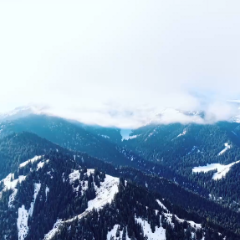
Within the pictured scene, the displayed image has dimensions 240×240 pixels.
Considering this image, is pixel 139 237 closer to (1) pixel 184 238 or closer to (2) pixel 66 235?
(1) pixel 184 238

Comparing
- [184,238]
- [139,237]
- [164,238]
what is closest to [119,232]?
[139,237]

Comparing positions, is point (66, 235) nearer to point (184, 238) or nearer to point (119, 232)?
point (119, 232)

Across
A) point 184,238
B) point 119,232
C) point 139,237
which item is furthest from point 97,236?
point 184,238

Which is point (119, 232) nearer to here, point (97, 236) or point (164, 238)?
point (97, 236)

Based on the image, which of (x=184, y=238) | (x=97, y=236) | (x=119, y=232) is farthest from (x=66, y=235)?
(x=184, y=238)

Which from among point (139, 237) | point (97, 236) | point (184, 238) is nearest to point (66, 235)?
point (97, 236)

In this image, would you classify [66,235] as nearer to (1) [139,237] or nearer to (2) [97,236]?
(2) [97,236]

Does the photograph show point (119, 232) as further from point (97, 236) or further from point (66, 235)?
point (66, 235)
